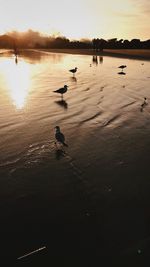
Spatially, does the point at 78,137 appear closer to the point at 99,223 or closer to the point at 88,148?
the point at 88,148

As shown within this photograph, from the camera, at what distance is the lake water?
6.16 metres

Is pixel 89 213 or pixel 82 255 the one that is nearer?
pixel 82 255

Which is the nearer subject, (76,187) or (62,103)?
(76,187)

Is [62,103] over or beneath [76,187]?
over

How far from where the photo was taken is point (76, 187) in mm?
8336

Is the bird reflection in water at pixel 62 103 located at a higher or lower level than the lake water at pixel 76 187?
higher

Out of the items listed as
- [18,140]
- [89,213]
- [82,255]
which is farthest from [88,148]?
[82,255]

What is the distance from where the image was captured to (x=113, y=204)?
300 inches

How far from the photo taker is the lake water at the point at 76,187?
20.2 feet

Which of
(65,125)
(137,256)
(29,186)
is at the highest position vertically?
(65,125)

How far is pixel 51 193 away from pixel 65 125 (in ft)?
20.0

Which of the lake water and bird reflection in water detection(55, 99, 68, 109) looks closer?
the lake water

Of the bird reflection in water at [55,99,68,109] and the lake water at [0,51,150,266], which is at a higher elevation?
the bird reflection in water at [55,99,68,109]

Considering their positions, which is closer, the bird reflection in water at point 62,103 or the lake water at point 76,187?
the lake water at point 76,187
